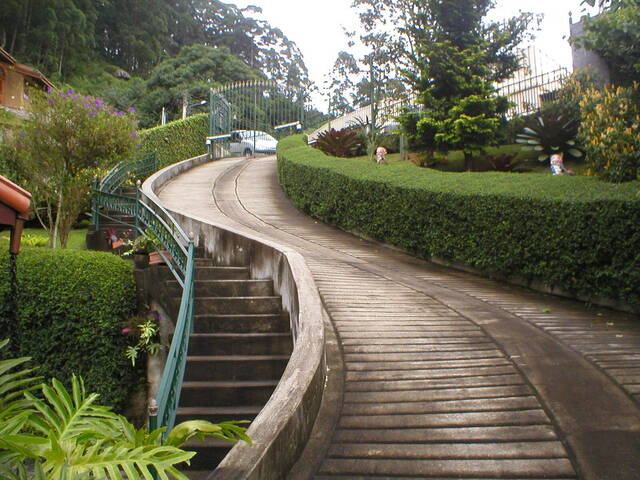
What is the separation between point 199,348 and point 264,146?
23.0m

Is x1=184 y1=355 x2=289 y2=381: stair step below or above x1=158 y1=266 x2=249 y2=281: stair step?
above

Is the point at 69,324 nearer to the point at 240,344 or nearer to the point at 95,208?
the point at 240,344

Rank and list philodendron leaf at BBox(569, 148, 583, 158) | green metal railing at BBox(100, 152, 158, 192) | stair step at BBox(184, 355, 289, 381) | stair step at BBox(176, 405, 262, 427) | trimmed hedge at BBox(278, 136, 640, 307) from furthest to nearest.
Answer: green metal railing at BBox(100, 152, 158, 192)
philodendron leaf at BBox(569, 148, 583, 158)
trimmed hedge at BBox(278, 136, 640, 307)
stair step at BBox(184, 355, 289, 381)
stair step at BBox(176, 405, 262, 427)

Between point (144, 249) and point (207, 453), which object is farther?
point (144, 249)

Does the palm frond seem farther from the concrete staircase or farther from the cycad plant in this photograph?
the concrete staircase

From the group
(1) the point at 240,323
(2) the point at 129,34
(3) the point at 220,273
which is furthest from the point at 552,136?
(2) the point at 129,34

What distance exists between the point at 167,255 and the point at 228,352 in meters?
3.67

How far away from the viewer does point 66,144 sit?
1156cm

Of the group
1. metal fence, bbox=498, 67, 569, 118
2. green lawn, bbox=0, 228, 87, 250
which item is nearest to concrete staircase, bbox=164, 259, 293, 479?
green lawn, bbox=0, 228, 87, 250

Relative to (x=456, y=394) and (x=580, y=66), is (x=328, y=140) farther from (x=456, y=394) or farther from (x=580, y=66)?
(x=456, y=394)

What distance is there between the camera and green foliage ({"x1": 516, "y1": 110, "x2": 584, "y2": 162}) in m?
12.6

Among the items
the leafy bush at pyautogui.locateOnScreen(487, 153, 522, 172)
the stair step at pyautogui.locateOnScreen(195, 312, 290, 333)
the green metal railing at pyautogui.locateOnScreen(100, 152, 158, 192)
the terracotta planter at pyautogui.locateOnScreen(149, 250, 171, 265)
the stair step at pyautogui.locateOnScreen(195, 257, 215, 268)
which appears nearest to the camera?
the stair step at pyautogui.locateOnScreen(195, 312, 290, 333)

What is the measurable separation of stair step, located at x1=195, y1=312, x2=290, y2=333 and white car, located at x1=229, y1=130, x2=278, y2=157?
21.5m

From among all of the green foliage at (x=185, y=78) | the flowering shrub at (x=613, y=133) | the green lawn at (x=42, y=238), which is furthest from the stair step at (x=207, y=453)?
the green foliage at (x=185, y=78)
